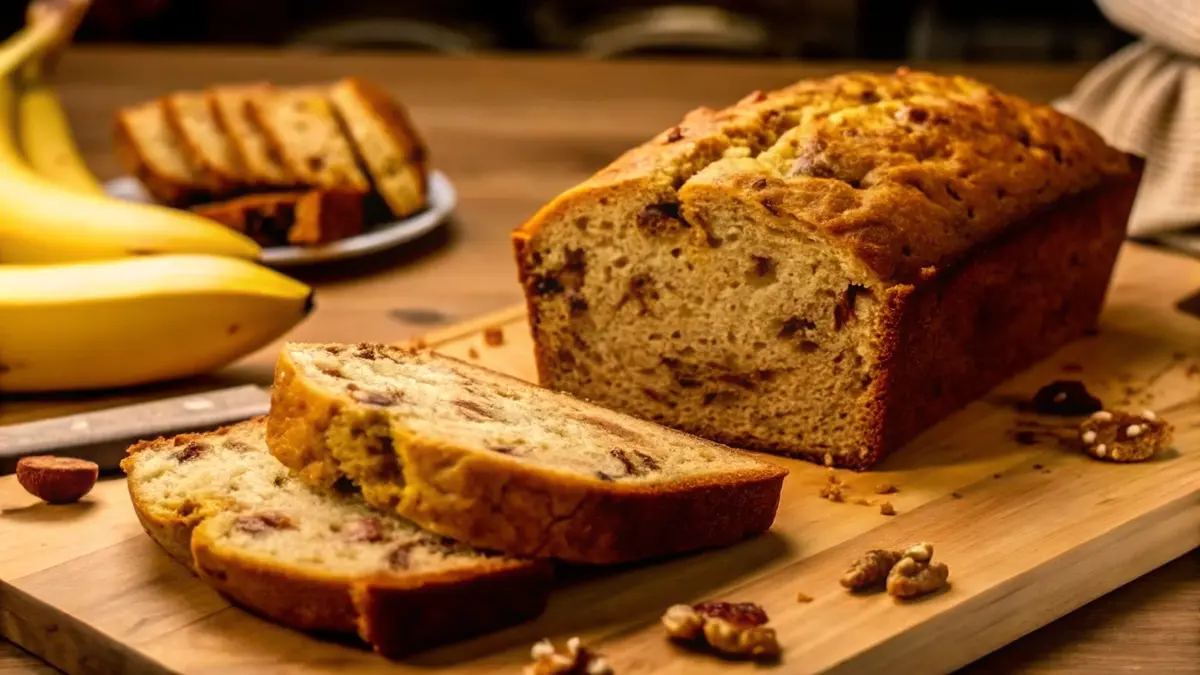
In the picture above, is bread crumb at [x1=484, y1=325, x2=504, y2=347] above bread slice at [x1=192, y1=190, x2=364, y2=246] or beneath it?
beneath

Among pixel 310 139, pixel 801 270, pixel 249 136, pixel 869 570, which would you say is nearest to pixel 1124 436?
pixel 801 270

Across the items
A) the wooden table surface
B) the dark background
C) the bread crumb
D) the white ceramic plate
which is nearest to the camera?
the wooden table surface

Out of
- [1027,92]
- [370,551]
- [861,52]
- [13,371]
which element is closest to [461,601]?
[370,551]

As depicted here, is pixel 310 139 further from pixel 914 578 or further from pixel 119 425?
pixel 914 578

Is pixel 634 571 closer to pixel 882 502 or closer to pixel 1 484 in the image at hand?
pixel 882 502

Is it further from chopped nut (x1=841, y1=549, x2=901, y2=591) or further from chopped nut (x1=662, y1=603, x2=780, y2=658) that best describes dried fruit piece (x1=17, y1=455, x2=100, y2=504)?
chopped nut (x1=841, y1=549, x2=901, y2=591)

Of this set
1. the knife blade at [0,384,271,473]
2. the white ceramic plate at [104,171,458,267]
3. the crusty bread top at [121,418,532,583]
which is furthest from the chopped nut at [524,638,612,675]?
the white ceramic plate at [104,171,458,267]

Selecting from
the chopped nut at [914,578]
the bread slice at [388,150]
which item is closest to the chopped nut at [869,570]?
the chopped nut at [914,578]

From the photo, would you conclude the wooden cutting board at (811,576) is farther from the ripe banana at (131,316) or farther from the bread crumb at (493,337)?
the bread crumb at (493,337)
